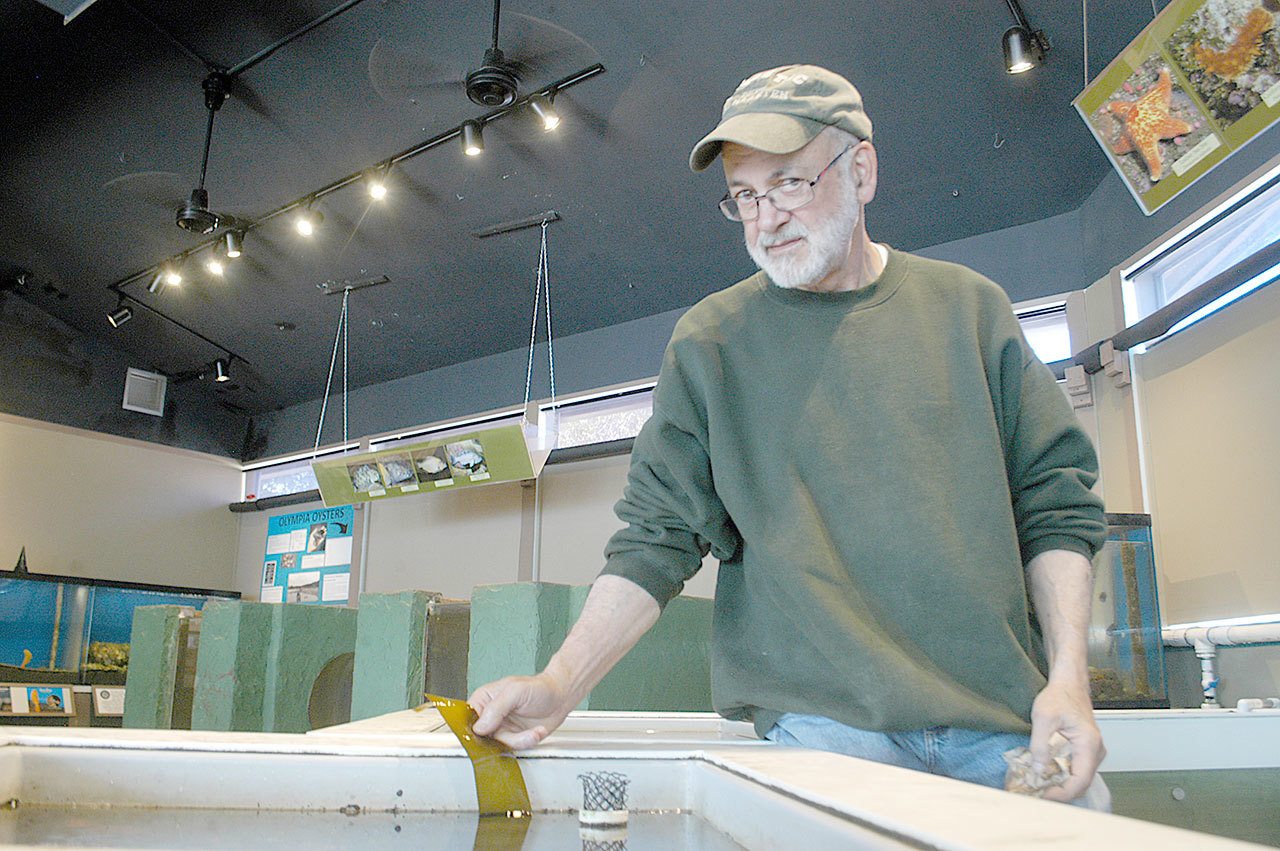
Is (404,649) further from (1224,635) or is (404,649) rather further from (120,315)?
(120,315)

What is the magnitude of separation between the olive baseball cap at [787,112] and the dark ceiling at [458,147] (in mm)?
3289

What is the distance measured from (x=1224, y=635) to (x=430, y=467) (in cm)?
482

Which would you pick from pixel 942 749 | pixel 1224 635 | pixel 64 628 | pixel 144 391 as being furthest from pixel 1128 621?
pixel 144 391

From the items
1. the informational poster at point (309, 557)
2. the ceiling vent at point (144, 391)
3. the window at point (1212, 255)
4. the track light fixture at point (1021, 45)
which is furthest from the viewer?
the ceiling vent at point (144, 391)

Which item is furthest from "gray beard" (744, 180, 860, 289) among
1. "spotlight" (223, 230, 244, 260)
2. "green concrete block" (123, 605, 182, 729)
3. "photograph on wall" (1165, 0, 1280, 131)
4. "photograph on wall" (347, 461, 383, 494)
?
"spotlight" (223, 230, 244, 260)

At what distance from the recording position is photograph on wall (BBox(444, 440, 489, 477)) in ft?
21.5

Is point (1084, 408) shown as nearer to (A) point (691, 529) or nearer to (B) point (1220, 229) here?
(B) point (1220, 229)

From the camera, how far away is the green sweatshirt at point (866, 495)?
1.12 metres

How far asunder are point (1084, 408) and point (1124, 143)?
2149 millimetres

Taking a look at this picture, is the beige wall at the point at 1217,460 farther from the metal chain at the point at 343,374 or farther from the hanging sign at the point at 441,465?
the metal chain at the point at 343,374

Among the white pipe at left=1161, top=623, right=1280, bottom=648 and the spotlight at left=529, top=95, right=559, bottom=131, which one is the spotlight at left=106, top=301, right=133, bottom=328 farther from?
the white pipe at left=1161, top=623, right=1280, bottom=648

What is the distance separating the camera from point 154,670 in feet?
16.7

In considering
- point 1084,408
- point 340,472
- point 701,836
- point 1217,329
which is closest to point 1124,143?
point 1217,329

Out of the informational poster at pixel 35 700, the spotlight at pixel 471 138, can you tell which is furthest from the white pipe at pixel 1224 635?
the informational poster at pixel 35 700
